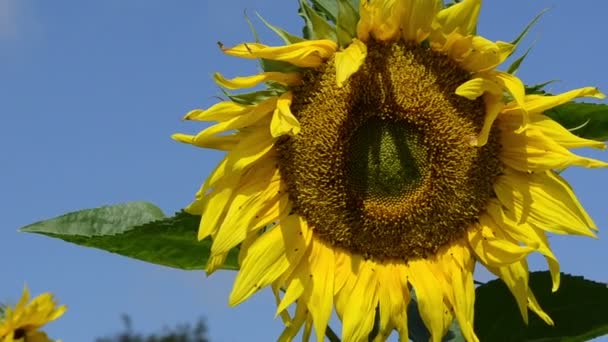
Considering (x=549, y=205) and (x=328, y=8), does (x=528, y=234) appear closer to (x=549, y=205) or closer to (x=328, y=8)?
(x=549, y=205)

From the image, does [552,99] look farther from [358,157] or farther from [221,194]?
[221,194]

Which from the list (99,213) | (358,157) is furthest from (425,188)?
(99,213)

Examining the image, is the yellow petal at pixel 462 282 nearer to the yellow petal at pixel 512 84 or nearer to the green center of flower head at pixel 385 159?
the green center of flower head at pixel 385 159

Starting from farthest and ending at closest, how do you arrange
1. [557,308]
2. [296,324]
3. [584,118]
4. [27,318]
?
[27,318] → [557,308] → [584,118] → [296,324]

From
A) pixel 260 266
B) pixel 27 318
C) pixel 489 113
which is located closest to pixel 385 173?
pixel 489 113

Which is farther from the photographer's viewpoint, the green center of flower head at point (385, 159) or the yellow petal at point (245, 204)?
the green center of flower head at point (385, 159)

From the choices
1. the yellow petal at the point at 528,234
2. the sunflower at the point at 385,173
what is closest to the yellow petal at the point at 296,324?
the sunflower at the point at 385,173
